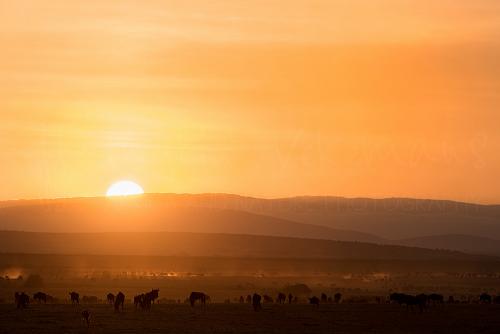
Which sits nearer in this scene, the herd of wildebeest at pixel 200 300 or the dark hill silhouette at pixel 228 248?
the herd of wildebeest at pixel 200 300

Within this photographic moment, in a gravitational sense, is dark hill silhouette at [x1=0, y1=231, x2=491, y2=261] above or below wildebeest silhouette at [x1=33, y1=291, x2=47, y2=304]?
above

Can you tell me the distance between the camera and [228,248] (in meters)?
184

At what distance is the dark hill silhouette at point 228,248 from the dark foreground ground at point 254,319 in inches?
3987

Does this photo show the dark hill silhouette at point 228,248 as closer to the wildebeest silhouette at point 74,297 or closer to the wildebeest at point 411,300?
the wildebeest at point 411,300

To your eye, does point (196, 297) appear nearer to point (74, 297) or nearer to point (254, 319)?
point (74, 297)

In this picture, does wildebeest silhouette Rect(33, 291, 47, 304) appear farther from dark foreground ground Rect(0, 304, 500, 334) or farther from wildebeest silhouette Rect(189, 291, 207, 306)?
wildebeest silhouette Rect(189, 291, 207, 306)

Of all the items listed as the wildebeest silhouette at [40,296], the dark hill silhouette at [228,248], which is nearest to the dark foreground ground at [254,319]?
the wildebeest silhouette at [40,296]

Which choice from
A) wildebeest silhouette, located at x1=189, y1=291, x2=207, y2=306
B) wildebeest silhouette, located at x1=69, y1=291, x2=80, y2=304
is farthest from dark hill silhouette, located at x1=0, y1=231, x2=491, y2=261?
wildebeest silhouette, located at x1=69, y1=291, x2=80, y2=304

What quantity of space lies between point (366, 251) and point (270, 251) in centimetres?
1850

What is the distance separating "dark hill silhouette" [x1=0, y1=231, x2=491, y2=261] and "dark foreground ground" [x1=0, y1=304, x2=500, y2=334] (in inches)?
3987

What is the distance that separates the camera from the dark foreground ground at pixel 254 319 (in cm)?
4303

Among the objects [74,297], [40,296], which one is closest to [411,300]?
[74,297]

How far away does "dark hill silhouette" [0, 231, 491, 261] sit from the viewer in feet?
530

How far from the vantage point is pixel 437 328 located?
45.1m
